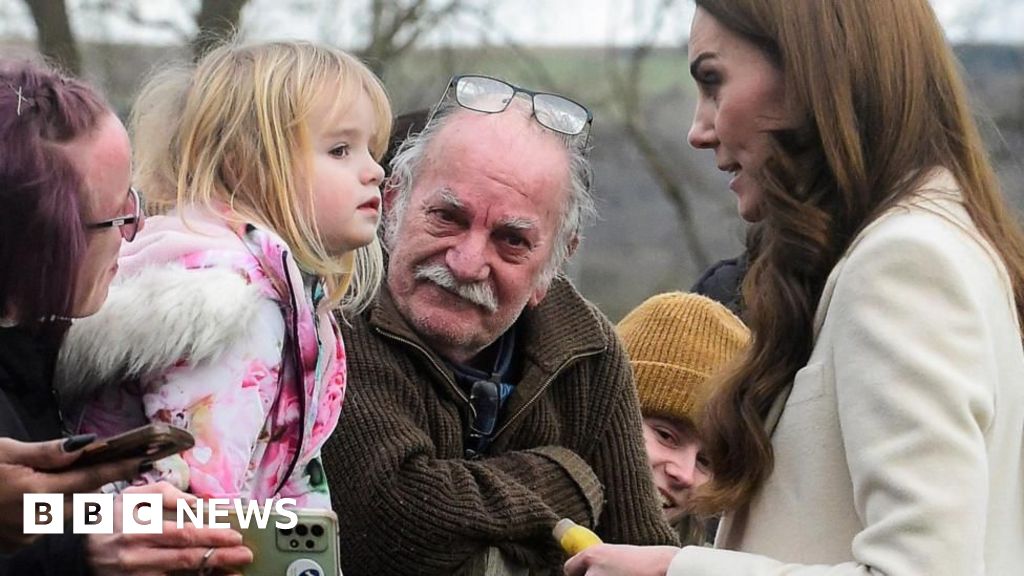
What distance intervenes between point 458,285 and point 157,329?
906 mm

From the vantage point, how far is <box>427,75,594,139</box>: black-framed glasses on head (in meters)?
3.50

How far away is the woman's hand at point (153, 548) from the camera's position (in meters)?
2.18

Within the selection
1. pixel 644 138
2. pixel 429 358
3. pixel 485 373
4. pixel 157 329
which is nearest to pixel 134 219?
pixel 157 329

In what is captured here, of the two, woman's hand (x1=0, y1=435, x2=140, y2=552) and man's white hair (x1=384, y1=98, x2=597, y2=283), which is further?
man's white hair (x1=384, y1=98, x2=597, y2=283)

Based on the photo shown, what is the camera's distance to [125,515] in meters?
2.20

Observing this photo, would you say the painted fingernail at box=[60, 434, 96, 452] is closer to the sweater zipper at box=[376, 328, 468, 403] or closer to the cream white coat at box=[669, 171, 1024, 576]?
the cream white coat at box=[669, 171, 1024, 576]

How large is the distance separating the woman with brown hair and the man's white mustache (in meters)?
0.79

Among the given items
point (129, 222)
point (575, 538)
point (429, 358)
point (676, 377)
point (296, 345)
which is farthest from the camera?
point (676, 377)

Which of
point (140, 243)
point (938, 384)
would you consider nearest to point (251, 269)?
point (140, 243)

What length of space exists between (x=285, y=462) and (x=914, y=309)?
41.6 inches

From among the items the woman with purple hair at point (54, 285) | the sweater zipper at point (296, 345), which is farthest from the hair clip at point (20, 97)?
the sweater zipper at point (296, 345)

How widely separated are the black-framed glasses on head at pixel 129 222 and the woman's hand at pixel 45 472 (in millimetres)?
393

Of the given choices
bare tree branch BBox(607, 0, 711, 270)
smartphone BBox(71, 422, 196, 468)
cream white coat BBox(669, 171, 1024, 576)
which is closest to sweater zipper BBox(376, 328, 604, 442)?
cream white coat BBox(669, 171, 1024, 576)

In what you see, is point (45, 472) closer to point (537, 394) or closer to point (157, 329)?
point (157, 329)
